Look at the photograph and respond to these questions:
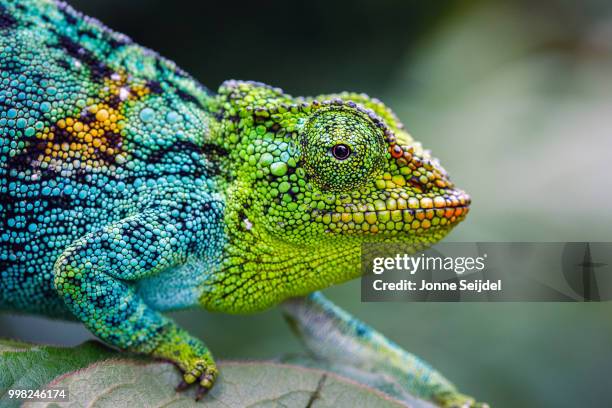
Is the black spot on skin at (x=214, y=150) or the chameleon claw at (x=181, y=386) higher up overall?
the black spot on skin at (x=214, y=150)

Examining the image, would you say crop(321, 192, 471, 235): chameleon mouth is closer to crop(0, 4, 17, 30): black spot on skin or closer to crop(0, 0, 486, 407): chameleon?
crop(0, 0, 486, 407): chameleon

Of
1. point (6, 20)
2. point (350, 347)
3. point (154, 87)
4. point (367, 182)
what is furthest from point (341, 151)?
point (6, 20)

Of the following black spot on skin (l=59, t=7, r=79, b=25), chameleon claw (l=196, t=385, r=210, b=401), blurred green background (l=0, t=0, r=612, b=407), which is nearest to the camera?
chameleon claw (l=196, t=385, r=210, b=401)

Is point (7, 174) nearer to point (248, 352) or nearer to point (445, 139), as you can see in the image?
point (248, 352)

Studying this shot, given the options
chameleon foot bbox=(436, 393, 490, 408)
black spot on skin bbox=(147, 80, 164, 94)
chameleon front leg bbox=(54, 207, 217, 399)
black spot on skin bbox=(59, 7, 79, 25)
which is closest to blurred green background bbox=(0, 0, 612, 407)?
chameleon foot bbox=(436, 393, 490, 408)

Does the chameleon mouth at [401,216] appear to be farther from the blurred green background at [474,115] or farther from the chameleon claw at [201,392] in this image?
the blurred green background at [474,115]

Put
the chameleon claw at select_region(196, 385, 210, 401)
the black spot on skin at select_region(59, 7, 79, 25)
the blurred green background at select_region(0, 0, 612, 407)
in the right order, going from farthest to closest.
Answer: the blurred green background at select_region(0, 0, 612, 407) < the black spot on skin at select_region(59, 7, 79, 25) < the chameleon claw at select_region(196, 385, 210, 401)

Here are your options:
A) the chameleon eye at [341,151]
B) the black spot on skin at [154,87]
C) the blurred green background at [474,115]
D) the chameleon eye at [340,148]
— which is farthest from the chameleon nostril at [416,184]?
the blurred green background at [474,115]
